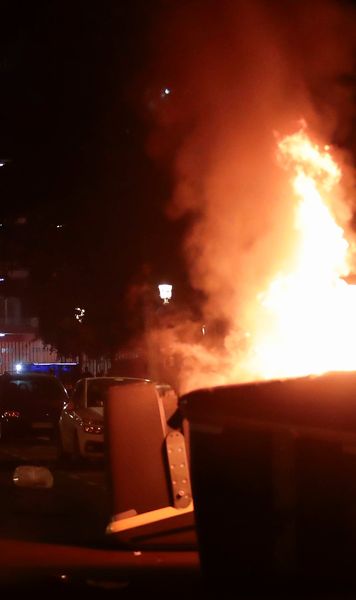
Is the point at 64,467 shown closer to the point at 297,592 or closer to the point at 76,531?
the point at 76,531

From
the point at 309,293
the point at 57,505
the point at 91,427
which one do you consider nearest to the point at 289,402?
the point at 309,293

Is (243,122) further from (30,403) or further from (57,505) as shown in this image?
(30,403)

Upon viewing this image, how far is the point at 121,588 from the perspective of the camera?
2.94 meters

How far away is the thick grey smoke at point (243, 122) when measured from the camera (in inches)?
318

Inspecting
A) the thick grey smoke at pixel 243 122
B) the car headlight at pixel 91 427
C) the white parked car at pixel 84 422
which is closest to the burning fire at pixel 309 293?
the thick grey smoke at pixel 243 122

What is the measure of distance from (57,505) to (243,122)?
4.37 meters

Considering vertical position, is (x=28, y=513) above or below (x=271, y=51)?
below

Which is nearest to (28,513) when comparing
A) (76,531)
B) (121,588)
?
(76,531)

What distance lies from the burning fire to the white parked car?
8.54 meters

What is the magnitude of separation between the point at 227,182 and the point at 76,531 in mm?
4500

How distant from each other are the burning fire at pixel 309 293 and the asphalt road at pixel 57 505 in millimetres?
1144

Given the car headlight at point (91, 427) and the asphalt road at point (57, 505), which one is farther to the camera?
the car headlight at point (91, 427)

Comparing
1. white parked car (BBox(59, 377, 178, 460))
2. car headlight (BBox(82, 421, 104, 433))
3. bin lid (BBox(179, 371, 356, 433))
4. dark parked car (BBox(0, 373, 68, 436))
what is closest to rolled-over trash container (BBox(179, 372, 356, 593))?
bin lid (BBox(179, 371, 356, 433))

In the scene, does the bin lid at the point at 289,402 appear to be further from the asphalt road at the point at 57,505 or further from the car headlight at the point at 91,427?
the car headlight at the point at 91,427
